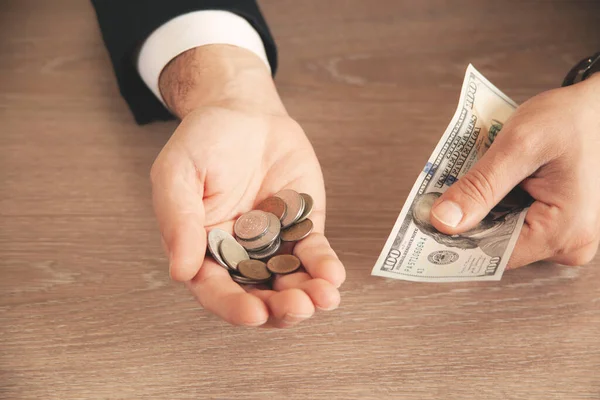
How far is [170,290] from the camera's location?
32.2 inches

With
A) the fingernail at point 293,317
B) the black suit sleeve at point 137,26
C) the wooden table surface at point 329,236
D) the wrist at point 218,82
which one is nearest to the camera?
the fingernail at point 293,317

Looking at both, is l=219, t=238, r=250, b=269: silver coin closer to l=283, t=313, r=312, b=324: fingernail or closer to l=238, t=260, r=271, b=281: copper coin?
l=238, t=260, r=271, b=281: copper coin

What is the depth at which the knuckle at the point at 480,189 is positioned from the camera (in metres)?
0.78

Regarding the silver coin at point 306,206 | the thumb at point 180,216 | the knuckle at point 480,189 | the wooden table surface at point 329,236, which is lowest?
the wooden table surface at point 329,236

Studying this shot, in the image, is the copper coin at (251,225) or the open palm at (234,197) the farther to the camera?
the copper coin at (251,225)

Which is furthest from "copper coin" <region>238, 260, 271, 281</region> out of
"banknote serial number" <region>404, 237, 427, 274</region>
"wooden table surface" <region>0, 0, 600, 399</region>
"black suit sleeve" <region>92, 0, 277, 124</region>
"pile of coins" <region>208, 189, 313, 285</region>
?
"black suit sleeve" <region>92, 0, 277, 124</region>

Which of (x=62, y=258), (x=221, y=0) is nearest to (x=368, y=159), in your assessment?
(x=221, y=0)

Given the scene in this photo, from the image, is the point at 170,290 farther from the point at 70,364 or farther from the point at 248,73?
the point at 248,73

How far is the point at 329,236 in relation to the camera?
0.90 m

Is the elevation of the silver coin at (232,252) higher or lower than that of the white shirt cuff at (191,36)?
lower

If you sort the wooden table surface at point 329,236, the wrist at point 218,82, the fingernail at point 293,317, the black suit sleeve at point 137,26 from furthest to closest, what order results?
the black suit sleeve at point 137,26, the wrist at point 218,82, the wooden table surface at point 329,236, the fingernail at point 293,317

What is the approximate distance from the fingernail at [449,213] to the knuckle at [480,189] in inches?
1.0

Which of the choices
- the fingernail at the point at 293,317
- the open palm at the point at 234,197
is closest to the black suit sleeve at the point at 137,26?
the open palm at the point at 234,197

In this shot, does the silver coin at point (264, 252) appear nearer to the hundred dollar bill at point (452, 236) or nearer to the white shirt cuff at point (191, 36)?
the hundred dollar bill at point (452, 236)
